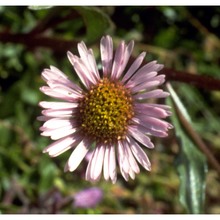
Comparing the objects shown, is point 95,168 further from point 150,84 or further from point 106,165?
point 150,84

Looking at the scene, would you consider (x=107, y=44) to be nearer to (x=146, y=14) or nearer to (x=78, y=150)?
(x=78, y=150)

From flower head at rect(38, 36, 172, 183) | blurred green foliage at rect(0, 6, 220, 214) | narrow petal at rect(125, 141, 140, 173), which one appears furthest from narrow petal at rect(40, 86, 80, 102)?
blurred green foliage at rect(0, 6, 220, 214)

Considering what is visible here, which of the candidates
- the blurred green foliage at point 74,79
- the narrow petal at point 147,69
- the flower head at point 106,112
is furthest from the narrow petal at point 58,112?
the blurred green foliage at point 74,79

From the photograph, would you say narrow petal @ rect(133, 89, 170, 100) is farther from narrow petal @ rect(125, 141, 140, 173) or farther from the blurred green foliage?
the blurred green foliage

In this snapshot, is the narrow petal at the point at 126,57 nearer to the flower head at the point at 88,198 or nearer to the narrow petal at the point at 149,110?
the narrow petal at the point at 149,110

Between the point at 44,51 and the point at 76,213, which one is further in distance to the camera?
the point at 44,51

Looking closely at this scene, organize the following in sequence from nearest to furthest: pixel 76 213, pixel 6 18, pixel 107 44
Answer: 1. pixel 107 44
2. pixel 76 213
3. pixel 6 18

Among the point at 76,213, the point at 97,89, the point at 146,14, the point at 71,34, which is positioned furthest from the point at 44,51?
the point at 97,89

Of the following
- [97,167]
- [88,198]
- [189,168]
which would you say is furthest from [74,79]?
[97,167]
